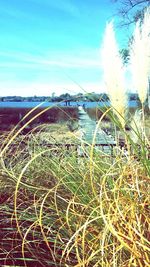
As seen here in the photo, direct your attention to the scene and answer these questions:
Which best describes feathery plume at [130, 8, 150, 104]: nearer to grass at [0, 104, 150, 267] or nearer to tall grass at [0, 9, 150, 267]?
tall grass at [0, 9, 150, 267]

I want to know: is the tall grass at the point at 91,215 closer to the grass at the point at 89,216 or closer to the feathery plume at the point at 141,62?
the grass at the point at 89,216

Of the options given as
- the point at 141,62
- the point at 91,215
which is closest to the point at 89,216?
the point at 91,215

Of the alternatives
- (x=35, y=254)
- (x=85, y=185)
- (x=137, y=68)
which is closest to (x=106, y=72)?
(x=137, y=68)

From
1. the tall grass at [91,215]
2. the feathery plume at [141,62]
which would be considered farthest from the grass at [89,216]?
the feathery plume at [141,62]

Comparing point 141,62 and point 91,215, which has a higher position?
point 141,62

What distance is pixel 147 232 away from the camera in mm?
2365

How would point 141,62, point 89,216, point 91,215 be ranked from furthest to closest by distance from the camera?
point 141,62, point 91,215, point 89,216

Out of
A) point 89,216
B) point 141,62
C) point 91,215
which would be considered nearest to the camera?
point 89,216

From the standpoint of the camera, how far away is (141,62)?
2859 millimetres

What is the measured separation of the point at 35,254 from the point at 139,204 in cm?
79

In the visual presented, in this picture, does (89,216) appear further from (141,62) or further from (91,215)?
(141,62)

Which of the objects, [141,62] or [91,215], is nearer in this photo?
[91,215]

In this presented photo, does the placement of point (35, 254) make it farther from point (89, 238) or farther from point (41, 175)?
point (41, 175)

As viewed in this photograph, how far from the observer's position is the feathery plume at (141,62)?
9.36 feet
